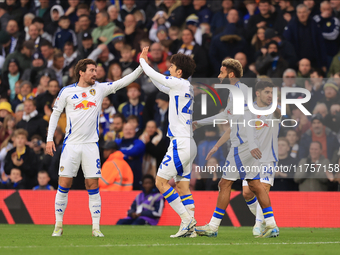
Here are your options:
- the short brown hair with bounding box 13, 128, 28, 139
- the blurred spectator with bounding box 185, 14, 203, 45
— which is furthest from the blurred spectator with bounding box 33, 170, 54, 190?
the blurred spectator with bounding box 185, 14, 203, 45

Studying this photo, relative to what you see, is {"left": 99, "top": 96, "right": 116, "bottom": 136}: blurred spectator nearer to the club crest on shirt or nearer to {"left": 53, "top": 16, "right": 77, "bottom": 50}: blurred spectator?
{"left": 53, "top": 16, "right": 77, "bottom": 50}: blurred spectator

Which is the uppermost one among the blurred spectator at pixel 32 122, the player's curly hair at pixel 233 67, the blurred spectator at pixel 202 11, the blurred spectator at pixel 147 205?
the blurred spectator at pixel 202 11

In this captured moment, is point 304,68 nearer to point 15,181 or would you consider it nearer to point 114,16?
point 114,16

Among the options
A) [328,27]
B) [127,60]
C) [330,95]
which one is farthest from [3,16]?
[330,95]

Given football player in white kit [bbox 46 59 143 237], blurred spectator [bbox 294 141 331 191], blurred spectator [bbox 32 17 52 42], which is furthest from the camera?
blurred spectator [bbox 32 17 52 42]

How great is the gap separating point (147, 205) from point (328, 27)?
6335mm

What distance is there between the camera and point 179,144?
319 inches

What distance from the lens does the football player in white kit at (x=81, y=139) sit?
8.52 meters

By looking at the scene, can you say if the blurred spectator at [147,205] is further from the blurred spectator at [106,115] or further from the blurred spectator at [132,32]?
the blurred spectator at [132,32]

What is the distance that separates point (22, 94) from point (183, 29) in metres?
4.83

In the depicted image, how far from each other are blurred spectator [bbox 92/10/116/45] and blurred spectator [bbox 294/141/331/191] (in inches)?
287

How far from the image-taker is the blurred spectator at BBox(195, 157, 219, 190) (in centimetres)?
1266

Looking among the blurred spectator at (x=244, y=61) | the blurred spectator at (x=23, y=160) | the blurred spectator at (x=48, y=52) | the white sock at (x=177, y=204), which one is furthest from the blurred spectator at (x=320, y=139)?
the blurred spectator at (x=48, y=52)

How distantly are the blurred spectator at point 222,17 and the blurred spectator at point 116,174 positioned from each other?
481 cm
